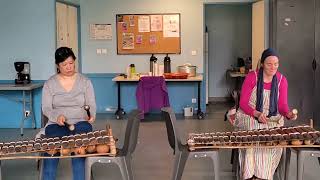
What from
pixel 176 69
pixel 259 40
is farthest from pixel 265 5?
pixel 176 69

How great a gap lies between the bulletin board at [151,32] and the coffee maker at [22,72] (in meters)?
2.18

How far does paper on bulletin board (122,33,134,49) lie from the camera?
898 centimetres

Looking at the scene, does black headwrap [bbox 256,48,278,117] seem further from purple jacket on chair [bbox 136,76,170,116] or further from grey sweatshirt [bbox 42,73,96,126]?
purple jacket on chair [bbox 136,76,170,116]

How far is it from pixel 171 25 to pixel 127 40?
88 cm

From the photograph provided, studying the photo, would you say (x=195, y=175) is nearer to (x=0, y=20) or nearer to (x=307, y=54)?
(x=307, y=54)

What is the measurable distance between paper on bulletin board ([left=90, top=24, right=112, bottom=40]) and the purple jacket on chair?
1.47 meters

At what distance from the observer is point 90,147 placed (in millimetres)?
3586

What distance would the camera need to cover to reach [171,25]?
890cm

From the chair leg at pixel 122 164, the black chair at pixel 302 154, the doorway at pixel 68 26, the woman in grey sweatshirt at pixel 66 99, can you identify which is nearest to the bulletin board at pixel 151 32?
the doorway at pixel 68 26

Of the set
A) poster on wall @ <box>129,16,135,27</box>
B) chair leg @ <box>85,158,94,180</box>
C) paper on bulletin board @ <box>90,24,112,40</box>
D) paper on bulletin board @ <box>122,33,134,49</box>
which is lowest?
chair leg @ <box>85,158,94,180</box>

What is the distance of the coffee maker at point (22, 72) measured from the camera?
7.25 m

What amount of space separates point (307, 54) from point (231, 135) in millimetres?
4175

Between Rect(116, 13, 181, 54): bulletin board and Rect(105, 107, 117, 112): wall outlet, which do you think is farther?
Rect(105, 107, 117, 112): wall outlet

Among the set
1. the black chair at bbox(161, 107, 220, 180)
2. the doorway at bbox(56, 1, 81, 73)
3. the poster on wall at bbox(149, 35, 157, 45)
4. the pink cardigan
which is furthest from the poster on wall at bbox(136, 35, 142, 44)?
the black chair at bbox(161, 107, 220, 180)
